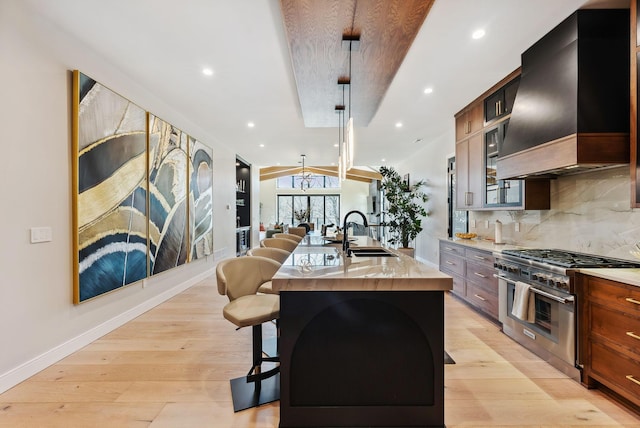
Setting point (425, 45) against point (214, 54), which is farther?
point (214, 54)

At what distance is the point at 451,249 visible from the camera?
13.8 feet

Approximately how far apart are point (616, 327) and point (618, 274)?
34cm

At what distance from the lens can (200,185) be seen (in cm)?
524

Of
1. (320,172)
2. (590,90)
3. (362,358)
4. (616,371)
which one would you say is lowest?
(616,371)

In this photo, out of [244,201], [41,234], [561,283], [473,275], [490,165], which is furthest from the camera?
[244,201]

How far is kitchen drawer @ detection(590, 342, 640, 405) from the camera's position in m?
1.79

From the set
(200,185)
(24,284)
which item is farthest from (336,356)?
(200,185)

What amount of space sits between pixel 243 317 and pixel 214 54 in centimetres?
245

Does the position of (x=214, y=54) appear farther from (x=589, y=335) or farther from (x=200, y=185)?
(x=589, y=335)

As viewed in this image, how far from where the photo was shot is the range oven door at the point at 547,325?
221 cm

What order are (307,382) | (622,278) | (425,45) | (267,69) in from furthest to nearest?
(267,69)
(425,45)
(622,278)
(307,382)

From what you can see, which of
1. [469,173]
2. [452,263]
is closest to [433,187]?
[469,173]

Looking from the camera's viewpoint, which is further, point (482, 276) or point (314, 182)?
point (314, 182)

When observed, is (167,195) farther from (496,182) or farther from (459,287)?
(496,182)
